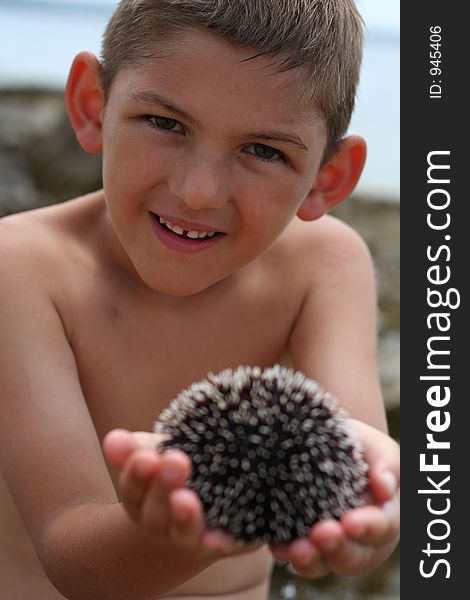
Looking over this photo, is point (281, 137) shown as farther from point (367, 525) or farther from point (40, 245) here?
point (367, 525)

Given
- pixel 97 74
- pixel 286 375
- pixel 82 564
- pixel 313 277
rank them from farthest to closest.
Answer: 1. pixel 313 277
2. pixel 97 74
3. pixel 82 564
4. pixel 286 375

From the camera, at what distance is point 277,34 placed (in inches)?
75.7

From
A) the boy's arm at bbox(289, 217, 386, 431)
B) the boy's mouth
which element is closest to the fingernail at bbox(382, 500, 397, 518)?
the boy's arm at bbox(289, 217, 386, 431)

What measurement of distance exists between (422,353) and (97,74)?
3.55 feet

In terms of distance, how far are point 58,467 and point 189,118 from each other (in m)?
0.73

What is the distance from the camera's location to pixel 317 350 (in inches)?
91.7

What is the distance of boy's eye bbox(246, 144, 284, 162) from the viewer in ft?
6.43

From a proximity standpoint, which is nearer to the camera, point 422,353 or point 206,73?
Result: point 206,73

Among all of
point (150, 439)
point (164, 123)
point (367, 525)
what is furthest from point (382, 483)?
point (164, 123)

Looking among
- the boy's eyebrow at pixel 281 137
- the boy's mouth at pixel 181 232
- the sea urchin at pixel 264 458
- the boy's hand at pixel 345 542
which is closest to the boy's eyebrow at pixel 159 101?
the boy's eyebrow at pixel 281 137

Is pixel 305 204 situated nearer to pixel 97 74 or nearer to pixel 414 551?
pixel 97 74

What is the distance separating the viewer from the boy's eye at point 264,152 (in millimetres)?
1959

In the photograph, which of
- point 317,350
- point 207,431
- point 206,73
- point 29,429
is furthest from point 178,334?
point 207,431

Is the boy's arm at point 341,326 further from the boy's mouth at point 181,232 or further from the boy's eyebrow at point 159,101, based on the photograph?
the boy's eyebrow at point 159,101
